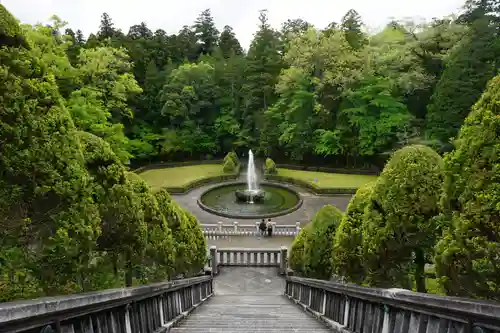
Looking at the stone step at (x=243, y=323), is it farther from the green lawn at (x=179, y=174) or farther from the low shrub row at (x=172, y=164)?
the low shrub row at (x=172, y=164)

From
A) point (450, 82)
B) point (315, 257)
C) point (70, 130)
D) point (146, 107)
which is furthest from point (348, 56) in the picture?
point (70, 130)

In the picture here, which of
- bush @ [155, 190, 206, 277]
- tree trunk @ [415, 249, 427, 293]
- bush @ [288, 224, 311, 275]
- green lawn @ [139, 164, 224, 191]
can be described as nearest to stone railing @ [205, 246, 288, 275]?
bush @ [288, 224, 311, 275]

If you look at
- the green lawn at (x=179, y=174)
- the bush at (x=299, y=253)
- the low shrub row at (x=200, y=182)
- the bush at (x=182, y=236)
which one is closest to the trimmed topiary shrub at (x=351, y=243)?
the bush at (x=299, y=253)

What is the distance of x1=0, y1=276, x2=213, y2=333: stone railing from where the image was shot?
7.75 ft

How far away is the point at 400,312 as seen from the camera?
12.4ft

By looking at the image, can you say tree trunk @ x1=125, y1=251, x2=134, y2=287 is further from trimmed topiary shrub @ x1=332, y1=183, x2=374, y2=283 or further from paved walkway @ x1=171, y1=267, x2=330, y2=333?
trimmed topiary shrub @ x1=332, y1=183, x2=374, y2=283

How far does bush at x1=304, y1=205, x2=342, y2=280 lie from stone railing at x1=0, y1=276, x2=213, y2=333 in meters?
5.01

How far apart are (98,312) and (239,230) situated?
17660 millimetres

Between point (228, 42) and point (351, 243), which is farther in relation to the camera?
point (228, 42)

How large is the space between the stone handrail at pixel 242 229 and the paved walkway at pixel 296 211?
1.82m

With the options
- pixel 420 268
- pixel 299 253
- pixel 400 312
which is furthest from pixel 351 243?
pixel 400 312

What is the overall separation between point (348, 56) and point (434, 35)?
6827 mm

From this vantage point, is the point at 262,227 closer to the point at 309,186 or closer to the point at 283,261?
the point at 283,261

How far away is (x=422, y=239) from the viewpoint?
7.06m
